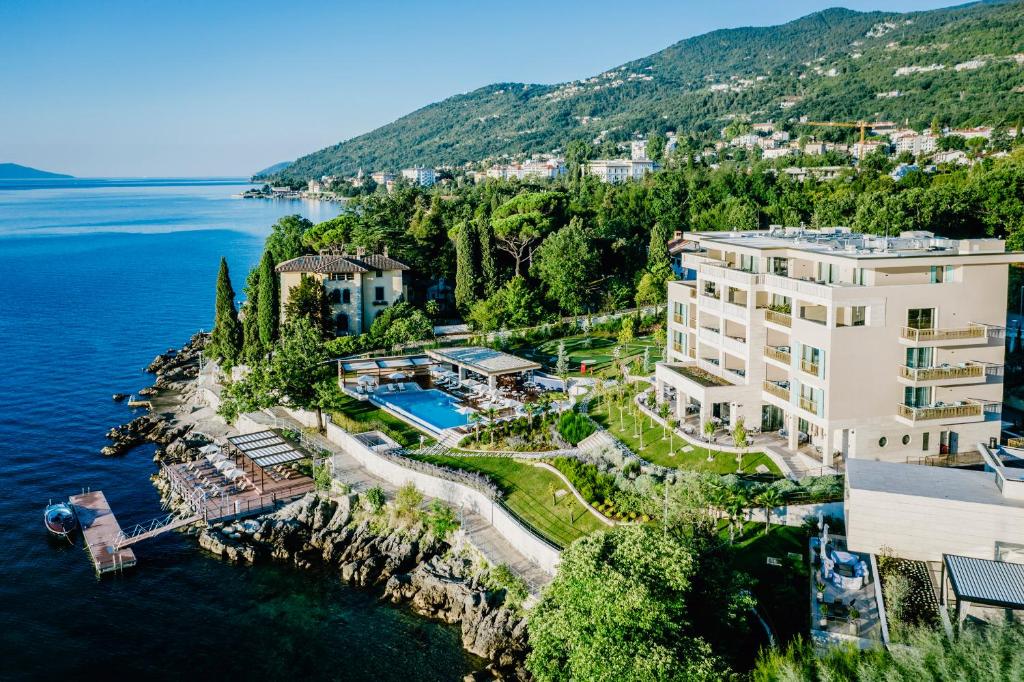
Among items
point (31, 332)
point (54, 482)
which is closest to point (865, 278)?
point (54, 482)

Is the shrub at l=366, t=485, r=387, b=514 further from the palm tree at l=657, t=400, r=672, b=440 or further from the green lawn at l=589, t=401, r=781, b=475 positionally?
the palm tree at l=657, t=400, r=672, b=440

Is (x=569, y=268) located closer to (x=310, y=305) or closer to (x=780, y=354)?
(x=310, y=305)

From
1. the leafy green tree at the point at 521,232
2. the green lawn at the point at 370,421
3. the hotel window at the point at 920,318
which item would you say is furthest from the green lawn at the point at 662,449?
the leafy green tree at the point at 521,232

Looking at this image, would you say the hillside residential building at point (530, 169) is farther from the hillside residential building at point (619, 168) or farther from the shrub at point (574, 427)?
the shrub at point (574, 427)

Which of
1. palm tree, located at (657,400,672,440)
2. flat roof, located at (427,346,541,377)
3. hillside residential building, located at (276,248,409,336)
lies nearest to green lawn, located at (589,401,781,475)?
palm tree, located at (657,400,672,440)

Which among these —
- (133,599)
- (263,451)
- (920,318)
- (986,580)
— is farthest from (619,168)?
(986,580)

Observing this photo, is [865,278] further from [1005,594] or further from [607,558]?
[607,558]
